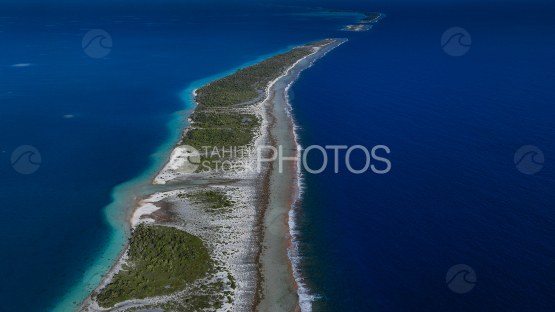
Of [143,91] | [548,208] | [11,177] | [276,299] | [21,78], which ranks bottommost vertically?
[276,299]

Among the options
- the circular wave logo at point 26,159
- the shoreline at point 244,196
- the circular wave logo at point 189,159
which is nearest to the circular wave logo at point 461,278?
the shoreline at point 244,196

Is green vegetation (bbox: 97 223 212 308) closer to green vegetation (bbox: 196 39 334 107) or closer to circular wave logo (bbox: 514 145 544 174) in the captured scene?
circular wave logo (bbox: 514 145 544 174)

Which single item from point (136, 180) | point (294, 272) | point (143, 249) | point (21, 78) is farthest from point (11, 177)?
point (21, 78)

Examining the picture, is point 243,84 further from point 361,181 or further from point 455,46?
point 455,46

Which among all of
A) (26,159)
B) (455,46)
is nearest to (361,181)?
(26,159)

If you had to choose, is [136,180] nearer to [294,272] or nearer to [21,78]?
[294,272]

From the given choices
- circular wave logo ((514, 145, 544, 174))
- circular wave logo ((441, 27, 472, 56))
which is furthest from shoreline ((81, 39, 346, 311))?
circular wave logo ((441, 27, 472, 56))
